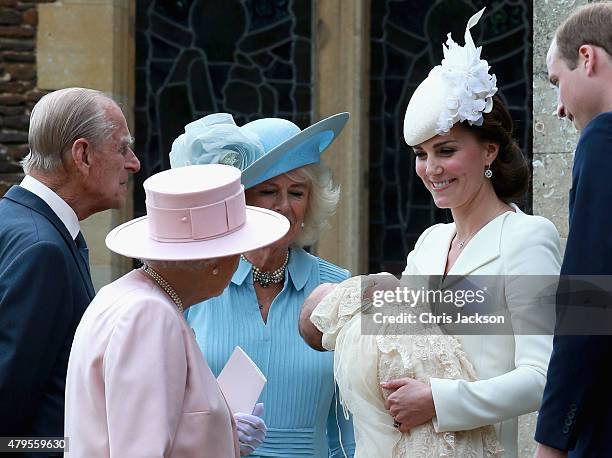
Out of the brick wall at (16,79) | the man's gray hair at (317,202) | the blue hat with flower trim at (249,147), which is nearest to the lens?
the blue hat with flower trim at (249,147)

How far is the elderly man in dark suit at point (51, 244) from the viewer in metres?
3.64

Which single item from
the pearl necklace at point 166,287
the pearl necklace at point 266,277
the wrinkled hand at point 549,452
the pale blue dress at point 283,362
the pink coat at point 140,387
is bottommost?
the pale blue dress at point 283,362

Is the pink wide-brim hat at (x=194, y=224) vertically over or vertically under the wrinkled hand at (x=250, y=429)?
over

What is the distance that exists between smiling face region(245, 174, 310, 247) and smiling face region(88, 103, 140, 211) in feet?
1.37

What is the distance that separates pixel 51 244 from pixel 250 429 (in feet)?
2.57

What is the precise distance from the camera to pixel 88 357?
2854mm

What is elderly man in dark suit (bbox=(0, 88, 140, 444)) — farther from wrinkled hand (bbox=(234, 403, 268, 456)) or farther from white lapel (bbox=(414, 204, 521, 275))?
white lapel (bbox=(414, 204, 521, 275))

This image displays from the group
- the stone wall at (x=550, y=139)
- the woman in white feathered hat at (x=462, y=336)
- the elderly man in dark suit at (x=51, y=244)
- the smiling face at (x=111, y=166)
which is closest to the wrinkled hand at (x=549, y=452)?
the woman in white feathered hat at (x=462, y=336)

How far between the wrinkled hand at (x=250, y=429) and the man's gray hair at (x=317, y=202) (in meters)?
0.97

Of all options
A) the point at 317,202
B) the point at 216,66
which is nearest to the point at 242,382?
the point at 317,202

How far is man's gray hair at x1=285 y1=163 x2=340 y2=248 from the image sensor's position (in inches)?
174

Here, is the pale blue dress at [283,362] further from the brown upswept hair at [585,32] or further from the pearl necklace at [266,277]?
the brown upswept hair at [585,32]

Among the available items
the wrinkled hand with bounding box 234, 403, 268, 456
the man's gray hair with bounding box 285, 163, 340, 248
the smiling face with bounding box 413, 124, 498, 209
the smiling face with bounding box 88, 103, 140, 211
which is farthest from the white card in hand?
the man's gray hair with bounding box 285, 163, 340, 248

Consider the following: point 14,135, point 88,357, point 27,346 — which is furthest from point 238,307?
point 14,135
